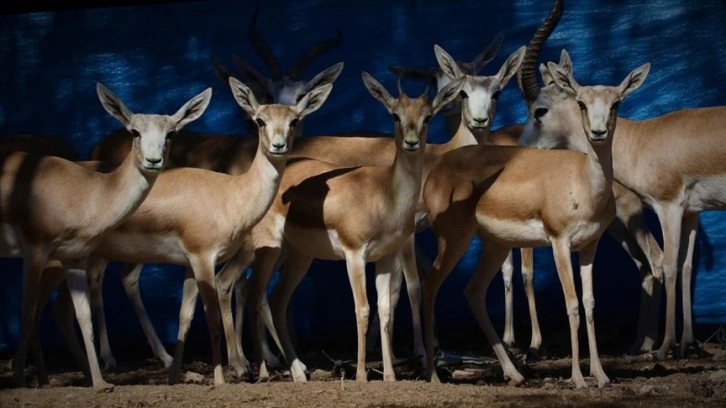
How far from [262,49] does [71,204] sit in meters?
3.51

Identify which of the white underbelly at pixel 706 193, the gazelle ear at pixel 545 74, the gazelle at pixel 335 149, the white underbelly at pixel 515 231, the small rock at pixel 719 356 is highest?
the gazelle ear at pixel 545 74

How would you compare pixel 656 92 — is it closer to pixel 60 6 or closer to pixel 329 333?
pixel 329 333

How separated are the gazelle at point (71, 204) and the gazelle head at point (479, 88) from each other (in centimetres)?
289

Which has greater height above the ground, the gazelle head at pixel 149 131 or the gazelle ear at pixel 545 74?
the gazelle head at pixel 149 131

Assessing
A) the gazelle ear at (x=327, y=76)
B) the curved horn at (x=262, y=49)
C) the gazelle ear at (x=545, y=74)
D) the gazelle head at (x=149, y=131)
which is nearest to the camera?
the gazelle head at (x=149, y=131)

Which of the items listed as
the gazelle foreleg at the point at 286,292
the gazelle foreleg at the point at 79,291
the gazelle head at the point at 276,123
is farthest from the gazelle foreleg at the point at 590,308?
the gazelle foreleg at the point at 79,291

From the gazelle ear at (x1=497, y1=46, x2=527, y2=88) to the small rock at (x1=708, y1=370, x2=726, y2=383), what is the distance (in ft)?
10.7

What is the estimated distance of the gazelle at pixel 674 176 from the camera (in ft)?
40.2

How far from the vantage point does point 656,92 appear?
44.4 ft

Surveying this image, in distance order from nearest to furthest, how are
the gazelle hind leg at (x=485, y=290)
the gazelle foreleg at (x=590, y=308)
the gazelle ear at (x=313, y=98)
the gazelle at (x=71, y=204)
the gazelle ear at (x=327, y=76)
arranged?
1. the gazelle at (x=71, y=204)
2. the gazelle foreleg at (x=590, y=308)
3. the gazelle ear at (x=313, y=98)
4. the gazelle hind leg at (x=485, y=290)
5. the gazelle ear at (x=327, y=76)

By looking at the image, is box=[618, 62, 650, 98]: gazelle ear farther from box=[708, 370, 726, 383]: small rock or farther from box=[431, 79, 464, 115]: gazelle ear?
box=[708, 370, 726, 383]: small rock

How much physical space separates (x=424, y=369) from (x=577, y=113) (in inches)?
116

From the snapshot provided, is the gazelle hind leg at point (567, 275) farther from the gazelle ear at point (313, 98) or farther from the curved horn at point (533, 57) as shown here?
the curved horn at point (533, 57)

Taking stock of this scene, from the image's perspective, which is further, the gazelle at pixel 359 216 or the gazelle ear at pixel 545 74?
the gazelle ear at pixel 545 74
